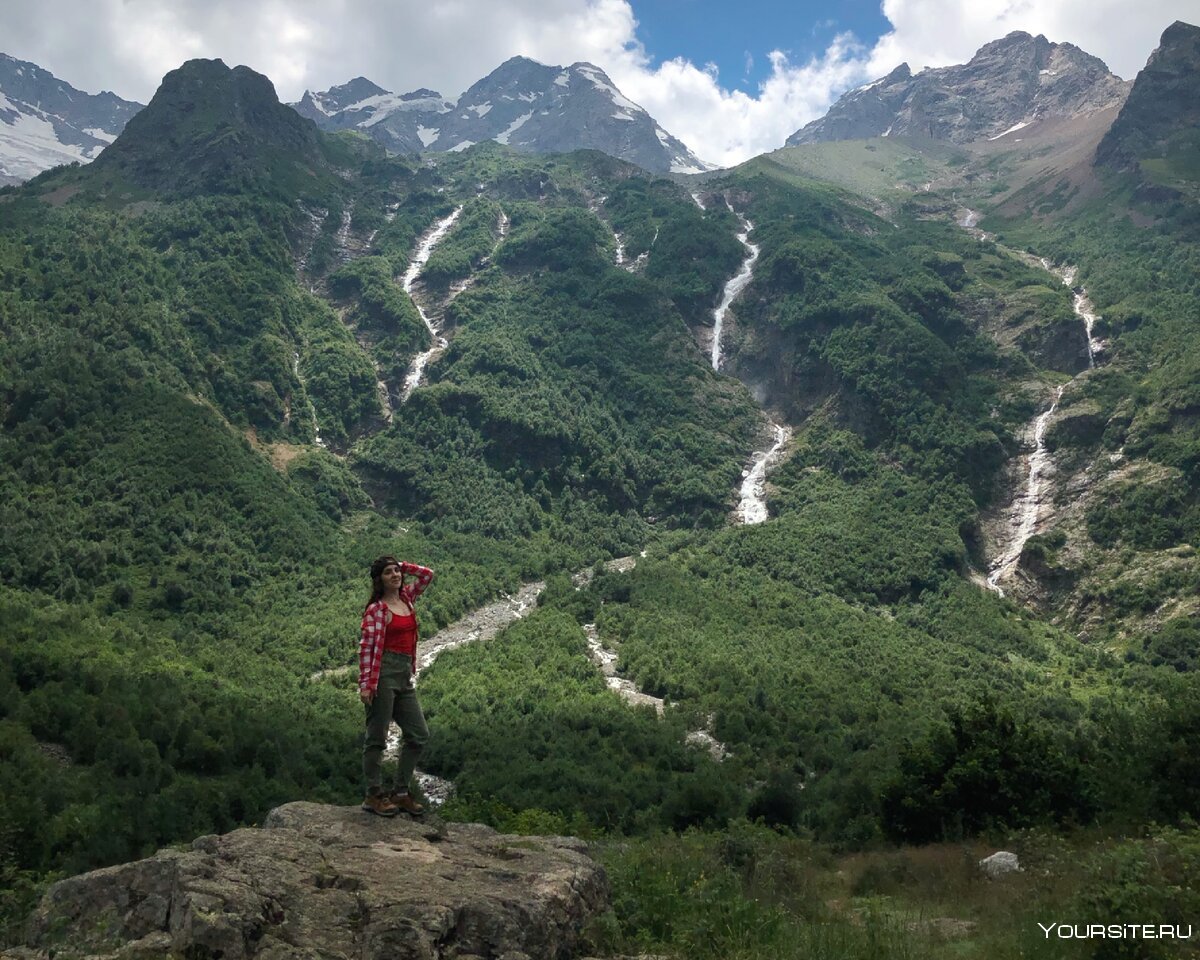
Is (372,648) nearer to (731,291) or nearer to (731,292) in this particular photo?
(731,292)

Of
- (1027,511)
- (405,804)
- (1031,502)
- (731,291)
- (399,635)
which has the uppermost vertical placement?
(731,291)

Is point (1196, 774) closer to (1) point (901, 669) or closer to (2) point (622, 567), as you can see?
(1) point (901, 669)

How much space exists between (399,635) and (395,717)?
1.35 m

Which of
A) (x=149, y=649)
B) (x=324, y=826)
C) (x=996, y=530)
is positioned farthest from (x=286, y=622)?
(x=996, y=530)

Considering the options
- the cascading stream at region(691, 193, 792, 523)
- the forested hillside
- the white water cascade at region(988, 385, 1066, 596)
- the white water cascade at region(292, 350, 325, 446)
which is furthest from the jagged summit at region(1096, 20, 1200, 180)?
the white water cascade at region(292, 350, 325, 446)

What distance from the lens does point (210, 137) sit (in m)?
166

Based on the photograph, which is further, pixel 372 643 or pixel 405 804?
pixel 405 804

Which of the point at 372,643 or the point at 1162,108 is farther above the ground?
the point at 1162,108

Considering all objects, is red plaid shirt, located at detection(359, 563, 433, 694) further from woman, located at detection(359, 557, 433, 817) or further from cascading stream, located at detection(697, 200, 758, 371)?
cascading stream, located at detection(697, 200, 758, 371)

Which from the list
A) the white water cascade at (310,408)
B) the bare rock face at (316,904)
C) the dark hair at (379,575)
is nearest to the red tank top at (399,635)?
the dark hair at (379,575)

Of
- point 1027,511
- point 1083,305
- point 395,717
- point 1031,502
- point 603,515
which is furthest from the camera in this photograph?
point 1083,305

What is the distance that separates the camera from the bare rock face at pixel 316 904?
30.1 feet

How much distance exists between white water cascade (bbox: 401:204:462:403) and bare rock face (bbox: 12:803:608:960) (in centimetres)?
12463

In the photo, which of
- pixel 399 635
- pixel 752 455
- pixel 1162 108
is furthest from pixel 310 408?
pixel 1162 108
